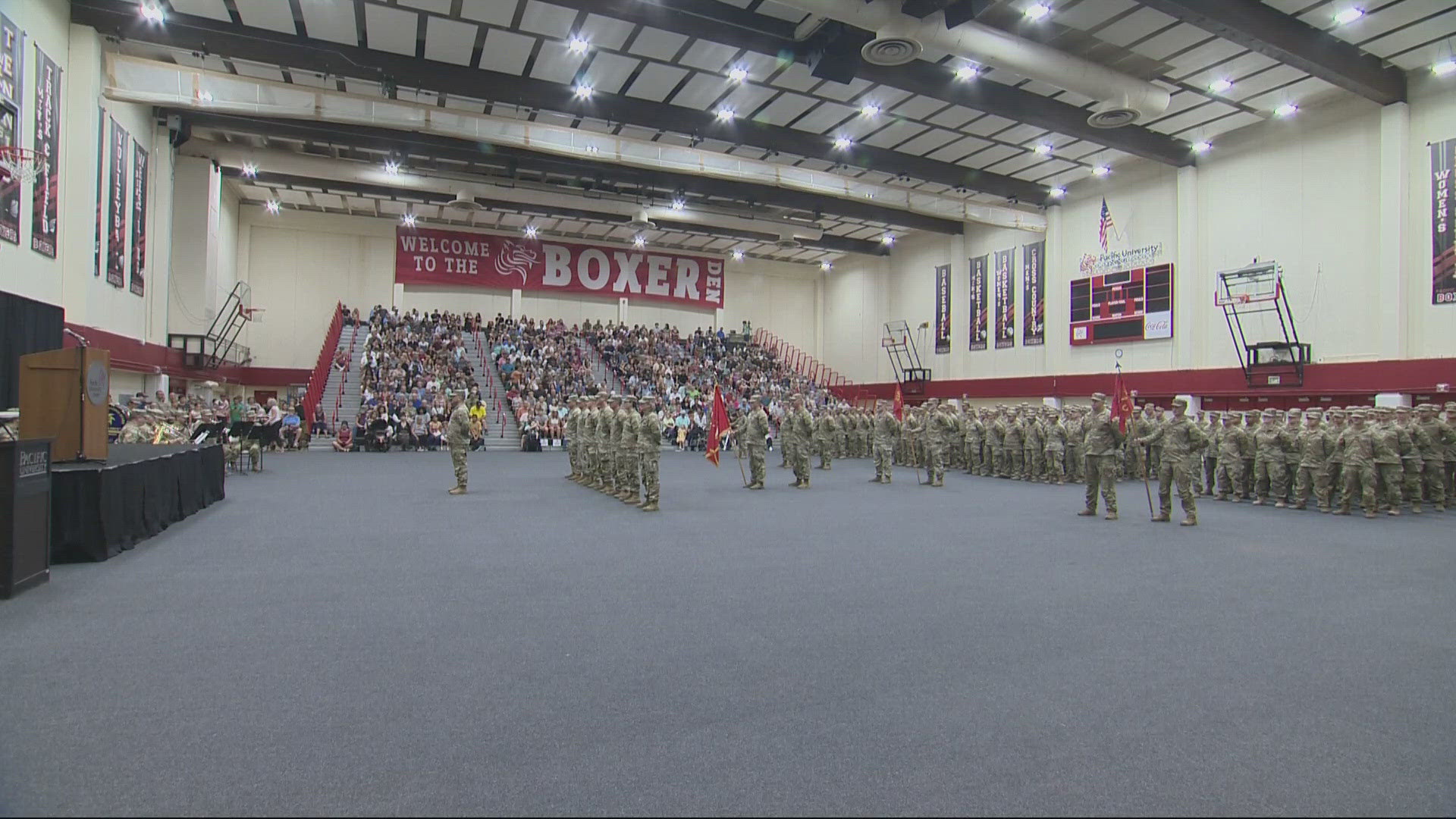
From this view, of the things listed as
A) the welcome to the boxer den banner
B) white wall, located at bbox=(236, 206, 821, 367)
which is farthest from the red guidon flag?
white wall, located at bbox=(236, 206, 821, 367)

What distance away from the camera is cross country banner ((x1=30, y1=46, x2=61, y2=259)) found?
36.6 feet

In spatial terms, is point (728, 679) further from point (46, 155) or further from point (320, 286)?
point (320, 286)

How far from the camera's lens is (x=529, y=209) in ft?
80.1

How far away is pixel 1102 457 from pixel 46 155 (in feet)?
55.0

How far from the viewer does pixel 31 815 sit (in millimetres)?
2291

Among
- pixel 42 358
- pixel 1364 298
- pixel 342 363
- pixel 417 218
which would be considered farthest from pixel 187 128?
pixel 1364 298

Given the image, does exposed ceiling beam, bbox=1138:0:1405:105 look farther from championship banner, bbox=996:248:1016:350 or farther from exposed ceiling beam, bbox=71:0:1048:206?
championship banner, bbox=996:248:1016:350

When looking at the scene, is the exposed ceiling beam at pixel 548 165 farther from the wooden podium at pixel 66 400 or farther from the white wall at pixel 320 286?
the wooden podium at pixel 66 400

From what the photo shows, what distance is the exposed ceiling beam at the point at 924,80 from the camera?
11.9 meters

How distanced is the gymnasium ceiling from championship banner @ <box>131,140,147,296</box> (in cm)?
177

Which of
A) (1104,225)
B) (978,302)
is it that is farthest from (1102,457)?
(978,302)

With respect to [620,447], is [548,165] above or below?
above

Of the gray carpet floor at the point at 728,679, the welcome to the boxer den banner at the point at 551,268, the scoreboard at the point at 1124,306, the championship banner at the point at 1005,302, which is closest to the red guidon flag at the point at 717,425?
the gray carpet floor at the point at 728,679

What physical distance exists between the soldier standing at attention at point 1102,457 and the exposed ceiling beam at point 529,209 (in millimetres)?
18213
